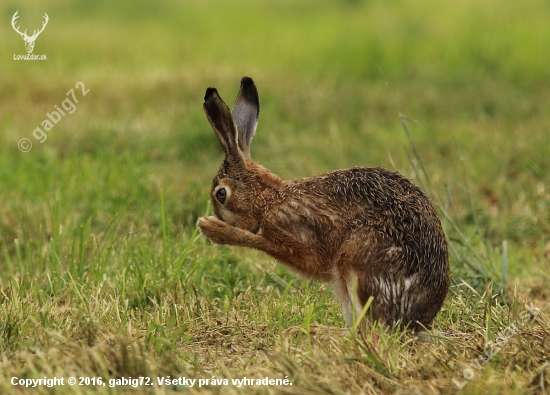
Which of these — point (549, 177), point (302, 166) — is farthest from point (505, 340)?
point (302, 166)

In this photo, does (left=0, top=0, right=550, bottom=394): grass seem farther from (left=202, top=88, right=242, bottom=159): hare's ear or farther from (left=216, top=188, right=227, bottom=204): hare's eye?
(left=202, top=88, right=242, bottom=159): hare's ear

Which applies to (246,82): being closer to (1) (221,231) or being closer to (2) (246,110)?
(2) (246,110)

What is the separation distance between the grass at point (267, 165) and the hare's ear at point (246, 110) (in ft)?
2.11

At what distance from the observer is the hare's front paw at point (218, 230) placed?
4.21 m

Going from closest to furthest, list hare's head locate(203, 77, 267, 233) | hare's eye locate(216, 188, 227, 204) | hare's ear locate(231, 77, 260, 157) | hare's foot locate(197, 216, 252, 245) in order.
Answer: hare's foot locate(197, 216, 252, 245), hare's head locate(203, 77, 267, 233), hare's eye locate(216, 188, 227, 204), hare's ear locate(231, 77, 260, 157)

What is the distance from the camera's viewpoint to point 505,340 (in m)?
3.52

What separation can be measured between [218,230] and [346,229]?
0.66 m

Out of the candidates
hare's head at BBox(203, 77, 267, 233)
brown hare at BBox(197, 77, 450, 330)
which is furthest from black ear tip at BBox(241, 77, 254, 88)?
brown hare at BBox(197, 77, 450, 330)

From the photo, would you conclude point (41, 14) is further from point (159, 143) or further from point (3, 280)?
point (3, 280)

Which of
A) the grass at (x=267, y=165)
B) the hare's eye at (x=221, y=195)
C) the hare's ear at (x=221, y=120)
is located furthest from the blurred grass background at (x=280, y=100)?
the hare's ear at (x=221, y=120)

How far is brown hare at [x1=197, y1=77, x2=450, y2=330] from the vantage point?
12.6ft

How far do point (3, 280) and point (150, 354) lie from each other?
5.52ft

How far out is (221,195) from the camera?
448cm

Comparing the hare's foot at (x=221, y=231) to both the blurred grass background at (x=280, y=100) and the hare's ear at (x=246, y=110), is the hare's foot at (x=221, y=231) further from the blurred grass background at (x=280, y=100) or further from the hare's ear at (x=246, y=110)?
the blurred grass background at (x=280, y=100)
